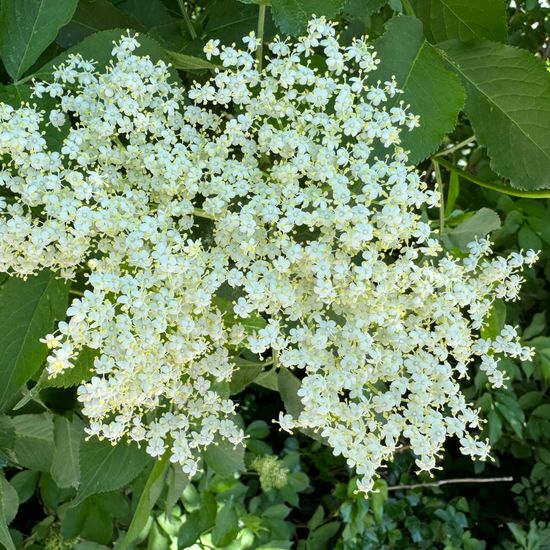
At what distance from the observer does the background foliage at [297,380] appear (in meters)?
0.66

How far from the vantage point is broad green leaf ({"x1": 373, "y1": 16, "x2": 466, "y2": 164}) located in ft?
2.12

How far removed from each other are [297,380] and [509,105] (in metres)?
0.39

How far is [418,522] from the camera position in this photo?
1.62 metres

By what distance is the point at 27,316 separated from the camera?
2.02 ft

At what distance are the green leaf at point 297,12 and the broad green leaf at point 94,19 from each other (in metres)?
0.22

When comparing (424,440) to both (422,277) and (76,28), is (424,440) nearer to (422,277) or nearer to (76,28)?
(422,277)

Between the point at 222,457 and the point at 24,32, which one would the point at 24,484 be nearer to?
the point at 222,457

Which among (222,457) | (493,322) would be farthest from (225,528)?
(493,322)

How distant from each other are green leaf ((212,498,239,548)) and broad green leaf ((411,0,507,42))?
0.80 metres

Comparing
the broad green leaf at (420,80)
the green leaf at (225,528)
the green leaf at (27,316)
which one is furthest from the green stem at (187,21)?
the green leaf at (225,528)

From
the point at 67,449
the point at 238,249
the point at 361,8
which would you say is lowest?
the point at 67,449

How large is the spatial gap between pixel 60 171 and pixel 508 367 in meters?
1.13

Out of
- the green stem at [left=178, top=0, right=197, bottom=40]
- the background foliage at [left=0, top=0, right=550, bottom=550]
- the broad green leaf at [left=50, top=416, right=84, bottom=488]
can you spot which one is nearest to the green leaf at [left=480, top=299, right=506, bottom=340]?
the background foliage at [left=0, top=0, right=550, bottom=550]

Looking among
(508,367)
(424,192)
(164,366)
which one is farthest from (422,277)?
(508,367)
